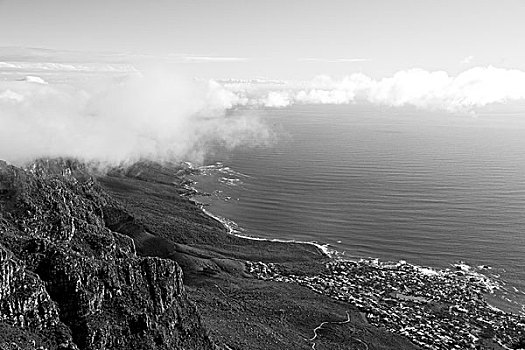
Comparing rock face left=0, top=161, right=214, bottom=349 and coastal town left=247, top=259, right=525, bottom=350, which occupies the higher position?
rock face left=0, top=161, right=214, bottom=349

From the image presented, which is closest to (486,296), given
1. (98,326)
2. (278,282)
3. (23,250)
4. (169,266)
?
(278,282)

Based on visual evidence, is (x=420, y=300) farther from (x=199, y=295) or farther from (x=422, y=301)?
(x=199, y=295)

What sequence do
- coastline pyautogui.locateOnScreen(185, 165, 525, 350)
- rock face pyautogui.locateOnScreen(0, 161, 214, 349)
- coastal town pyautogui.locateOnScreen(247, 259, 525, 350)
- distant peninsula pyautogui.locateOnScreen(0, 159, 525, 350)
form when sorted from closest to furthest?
rock face pyautogui.locateOnScreen(0, 161, 214, 349), distant peninsula pyautogui.locateOnScreen(0, 159, 525, 350), coastal town pyautogui.locateOnScreen(247, 259, 525, 350), coastline pyautogui.locateOnScreen(185, 165, 525, 350)

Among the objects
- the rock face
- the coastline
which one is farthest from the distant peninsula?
the coastline

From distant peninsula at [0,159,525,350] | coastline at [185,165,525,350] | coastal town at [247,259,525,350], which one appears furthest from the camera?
coastline at [185,165,525,350]

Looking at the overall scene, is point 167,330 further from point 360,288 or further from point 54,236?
point 360,288

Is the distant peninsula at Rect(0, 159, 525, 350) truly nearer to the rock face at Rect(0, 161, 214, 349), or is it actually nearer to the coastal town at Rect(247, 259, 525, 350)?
the rock face at Rect(0, 161, 214, 349)

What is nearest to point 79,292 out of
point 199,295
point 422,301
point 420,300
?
point 199,295
